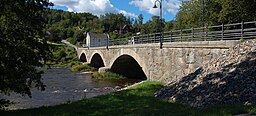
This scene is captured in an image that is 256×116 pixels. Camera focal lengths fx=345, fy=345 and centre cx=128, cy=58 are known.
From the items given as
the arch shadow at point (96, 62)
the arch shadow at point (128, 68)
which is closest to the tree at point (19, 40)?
the arch shadow at point (128, 68)

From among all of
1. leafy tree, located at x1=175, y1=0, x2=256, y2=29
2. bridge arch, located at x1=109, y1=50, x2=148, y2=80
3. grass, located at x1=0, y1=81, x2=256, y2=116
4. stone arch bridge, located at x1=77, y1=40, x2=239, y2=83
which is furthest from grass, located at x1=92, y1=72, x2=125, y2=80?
grass, located at x1=0, y1=81, x2=256, y2=116

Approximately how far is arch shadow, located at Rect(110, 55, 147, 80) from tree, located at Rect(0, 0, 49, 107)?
96.7 ft

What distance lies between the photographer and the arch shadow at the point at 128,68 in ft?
148

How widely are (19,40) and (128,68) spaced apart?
33.2m

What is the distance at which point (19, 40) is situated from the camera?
14195mm

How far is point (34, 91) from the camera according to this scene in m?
26.7

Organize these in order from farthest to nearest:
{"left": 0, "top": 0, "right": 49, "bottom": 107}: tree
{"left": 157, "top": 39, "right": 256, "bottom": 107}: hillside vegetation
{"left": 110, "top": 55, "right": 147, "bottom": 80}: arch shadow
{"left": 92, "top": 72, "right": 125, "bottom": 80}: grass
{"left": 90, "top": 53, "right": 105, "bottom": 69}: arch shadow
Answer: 1. {"left": 90, "top": 53, "right": 105, "bottom": 69}: arch shadow
2. {"left": 110, "top": 55, "right": 147, "bottom": 80}: arch shadow
3. {"left": 92, "top": 72, "right": 125, "bottom": 80}: grass
4. {"left": 0, "top": 0, "right": 49, "bottom": 107}: tree
5. {"left": 157, "top": 39, "right": 256, "bottom": 107}: hillside vegetation

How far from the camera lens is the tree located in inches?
534

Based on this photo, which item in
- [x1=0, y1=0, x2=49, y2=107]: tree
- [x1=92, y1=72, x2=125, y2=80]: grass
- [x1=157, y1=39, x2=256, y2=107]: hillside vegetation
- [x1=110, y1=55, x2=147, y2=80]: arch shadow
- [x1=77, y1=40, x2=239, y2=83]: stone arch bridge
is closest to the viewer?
[x1=157, y1=39, x2=256, y2=107]: hillside vegetation

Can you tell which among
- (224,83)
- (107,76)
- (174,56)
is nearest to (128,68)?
(107,76)

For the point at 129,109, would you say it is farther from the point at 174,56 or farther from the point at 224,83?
the point at 174,56

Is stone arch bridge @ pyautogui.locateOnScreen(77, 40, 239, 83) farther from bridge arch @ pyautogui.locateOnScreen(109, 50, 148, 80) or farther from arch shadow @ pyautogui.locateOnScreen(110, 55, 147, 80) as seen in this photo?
arch shadow @ pyautogui.locateOnScreen(110, 55, 147, 80)

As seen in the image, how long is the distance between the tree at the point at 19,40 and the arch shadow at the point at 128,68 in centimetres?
2947

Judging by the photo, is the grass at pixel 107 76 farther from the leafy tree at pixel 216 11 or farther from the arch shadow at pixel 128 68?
the leafy tree at pixel 216 11
